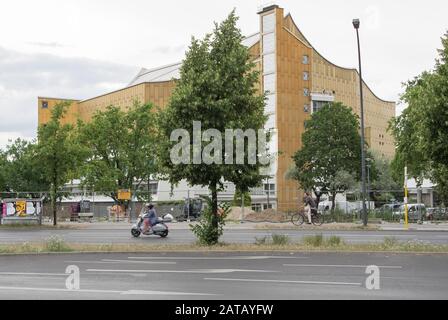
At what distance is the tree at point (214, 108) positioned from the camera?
1850cm

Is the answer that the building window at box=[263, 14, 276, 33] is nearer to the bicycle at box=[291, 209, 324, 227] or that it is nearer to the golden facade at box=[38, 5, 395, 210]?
the golden facade at box=[38, 5, 395, 210]

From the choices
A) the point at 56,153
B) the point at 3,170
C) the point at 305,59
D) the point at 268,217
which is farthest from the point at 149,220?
the point at 305,59

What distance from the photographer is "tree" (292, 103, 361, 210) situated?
200 ft

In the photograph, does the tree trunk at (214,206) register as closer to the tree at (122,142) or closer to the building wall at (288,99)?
the tree at (122,142)

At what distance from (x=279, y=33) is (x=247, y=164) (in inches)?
2789

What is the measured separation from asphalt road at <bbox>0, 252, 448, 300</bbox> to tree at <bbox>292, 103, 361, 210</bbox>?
44.7 meters

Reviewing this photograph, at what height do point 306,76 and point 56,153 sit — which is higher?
point 306,76

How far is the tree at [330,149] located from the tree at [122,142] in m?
16.2

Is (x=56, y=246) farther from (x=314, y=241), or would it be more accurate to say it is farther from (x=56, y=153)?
(x=56, y=153)

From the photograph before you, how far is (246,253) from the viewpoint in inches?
691

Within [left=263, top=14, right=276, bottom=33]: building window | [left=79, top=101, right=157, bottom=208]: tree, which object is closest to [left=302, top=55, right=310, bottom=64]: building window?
[left=263, top=14, right=276, bottom=33]: building window

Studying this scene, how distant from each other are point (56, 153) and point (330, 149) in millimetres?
31312

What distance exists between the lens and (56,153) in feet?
126
